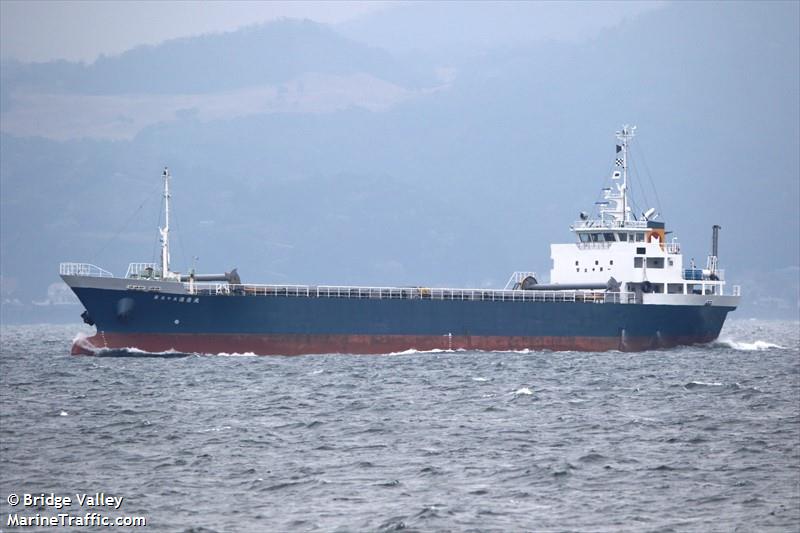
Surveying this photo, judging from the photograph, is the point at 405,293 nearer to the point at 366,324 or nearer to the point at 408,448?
the point at 366,324

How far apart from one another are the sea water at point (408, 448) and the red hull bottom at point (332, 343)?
6.24 metres

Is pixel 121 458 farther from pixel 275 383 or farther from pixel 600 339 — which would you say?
pixel 600 339

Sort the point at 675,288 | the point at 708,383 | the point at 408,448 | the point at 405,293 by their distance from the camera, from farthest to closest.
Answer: the point at 675,288
the point at 405,293
the point at 708,383
the point at 408,448

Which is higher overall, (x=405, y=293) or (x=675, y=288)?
(x=675, y=288)

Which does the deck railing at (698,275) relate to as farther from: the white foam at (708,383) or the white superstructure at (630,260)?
the white foam at (708,383)

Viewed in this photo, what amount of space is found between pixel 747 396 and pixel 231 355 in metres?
26.7

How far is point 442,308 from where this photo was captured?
204 feet

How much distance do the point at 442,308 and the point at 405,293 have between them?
230cm

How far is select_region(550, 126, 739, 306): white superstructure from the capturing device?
222 feet

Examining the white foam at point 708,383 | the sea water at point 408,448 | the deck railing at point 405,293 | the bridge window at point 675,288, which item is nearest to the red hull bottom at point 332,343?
the deck railing at point 405,293

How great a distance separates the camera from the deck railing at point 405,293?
5862 cm

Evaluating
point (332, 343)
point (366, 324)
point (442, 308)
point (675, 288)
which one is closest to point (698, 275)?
point (675, 288)

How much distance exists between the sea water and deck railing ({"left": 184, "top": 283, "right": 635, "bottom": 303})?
8031mm

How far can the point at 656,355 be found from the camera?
206ft
